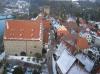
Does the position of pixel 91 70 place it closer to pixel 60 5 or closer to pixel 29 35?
pixel 29 35

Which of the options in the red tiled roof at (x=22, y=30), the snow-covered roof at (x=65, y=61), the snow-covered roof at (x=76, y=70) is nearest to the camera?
the snow-covered roof at (x=76, y=70)

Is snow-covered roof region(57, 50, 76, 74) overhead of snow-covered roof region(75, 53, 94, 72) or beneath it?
beneath

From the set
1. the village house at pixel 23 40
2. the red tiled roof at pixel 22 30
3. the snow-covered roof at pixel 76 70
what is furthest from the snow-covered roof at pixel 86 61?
the red tiled roof at pixel 22 30

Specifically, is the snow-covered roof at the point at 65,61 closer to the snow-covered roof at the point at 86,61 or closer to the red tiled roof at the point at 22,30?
the snow-covered roof at the point at 86,61

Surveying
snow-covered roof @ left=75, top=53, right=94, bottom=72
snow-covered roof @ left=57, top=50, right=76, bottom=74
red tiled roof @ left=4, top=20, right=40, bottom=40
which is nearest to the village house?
red tiled roof @ left=4, top=20, right=40, bottom=40

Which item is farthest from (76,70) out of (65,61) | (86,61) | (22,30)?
(22,30)

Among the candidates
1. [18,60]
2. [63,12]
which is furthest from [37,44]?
[63,12]

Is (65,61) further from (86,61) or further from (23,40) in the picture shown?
(23,40)

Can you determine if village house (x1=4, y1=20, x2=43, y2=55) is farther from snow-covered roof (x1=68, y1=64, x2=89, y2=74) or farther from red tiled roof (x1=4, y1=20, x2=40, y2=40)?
snow-covered roof (x1=68, y1=64, x2=89, y2=74)
